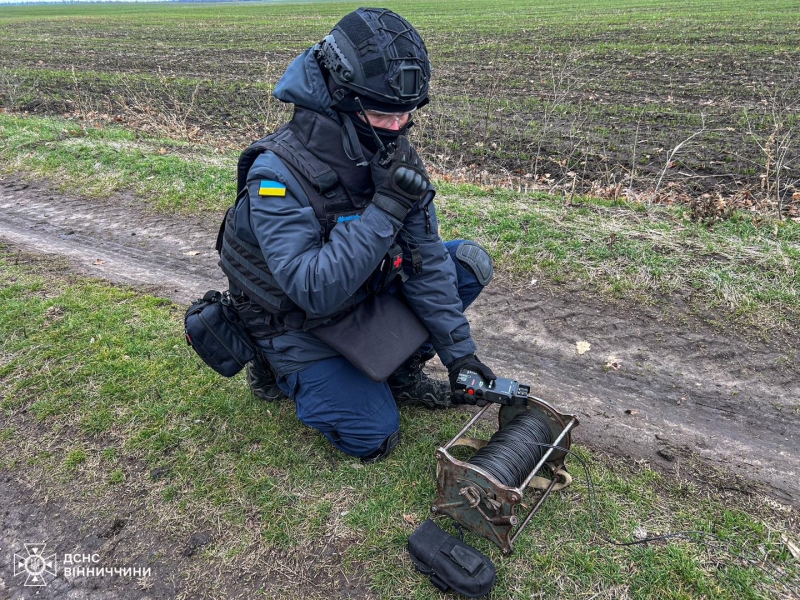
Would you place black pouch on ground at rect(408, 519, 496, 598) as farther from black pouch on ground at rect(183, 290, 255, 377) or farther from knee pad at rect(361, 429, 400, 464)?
black pouch on ground at rect(183, 290, 255, 377)

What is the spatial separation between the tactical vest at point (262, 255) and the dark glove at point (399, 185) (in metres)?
0.24

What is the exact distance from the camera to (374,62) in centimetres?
273

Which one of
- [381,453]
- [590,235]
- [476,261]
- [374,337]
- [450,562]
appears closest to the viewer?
[450,562]

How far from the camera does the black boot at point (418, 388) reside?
374 centimetres

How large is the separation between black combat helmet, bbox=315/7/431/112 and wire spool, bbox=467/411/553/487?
1.70 meters

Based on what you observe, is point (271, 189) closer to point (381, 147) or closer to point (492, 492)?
point (381, 147)

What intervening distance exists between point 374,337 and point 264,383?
97cm

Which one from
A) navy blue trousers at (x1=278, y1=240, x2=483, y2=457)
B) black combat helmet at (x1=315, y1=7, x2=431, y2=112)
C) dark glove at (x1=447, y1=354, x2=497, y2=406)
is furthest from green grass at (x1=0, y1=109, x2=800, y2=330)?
black combat helmet at (x1=315, y1=7, x2=431, y2=112)

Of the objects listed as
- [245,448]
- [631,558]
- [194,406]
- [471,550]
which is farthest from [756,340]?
[194,406]

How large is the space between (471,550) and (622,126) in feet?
33.6

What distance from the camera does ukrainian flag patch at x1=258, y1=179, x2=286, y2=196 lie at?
2818 millimetres

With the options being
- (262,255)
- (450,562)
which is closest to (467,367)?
(450,562)

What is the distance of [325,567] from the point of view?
111 inches

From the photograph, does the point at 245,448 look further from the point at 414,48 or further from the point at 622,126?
the point at 622,126
